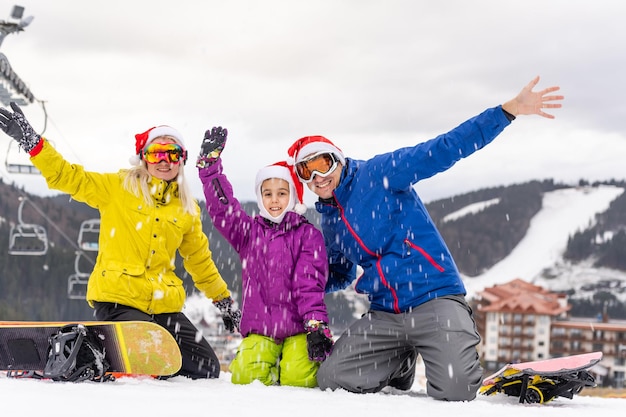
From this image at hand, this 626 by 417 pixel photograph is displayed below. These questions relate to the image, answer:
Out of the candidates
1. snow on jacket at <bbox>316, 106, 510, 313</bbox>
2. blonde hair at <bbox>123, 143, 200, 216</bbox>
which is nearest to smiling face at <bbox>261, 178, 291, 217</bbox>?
snow on jacket at <bbox>316, 106, 510, 313</bbox>

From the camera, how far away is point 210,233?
18.2ft

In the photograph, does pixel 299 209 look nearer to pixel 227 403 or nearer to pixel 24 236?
pixel 227 403

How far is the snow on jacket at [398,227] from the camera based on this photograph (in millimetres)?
4547

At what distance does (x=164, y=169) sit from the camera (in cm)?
513

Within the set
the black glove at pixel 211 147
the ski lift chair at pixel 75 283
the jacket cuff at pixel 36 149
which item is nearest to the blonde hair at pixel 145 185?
Result: the black glove at pixel 211 147

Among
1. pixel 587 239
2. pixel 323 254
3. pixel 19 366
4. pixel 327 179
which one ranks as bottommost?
pixel 19 366

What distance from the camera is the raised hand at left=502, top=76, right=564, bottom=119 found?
4.43 m

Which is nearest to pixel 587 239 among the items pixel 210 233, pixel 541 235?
pixel 541 235

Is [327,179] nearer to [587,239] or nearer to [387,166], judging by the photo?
[387,166]

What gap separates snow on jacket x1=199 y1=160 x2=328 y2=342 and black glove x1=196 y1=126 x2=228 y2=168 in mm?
47

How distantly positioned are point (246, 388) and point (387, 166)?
→ 1.67 meters

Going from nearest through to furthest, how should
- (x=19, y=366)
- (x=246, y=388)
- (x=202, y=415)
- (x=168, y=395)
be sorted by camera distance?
(x=202, y=415), (x=168, y=395), (x=246, y=388), (x=19, y=366)

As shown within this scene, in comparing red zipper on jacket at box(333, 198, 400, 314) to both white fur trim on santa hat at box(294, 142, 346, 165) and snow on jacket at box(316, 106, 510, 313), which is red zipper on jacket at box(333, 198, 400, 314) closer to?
snow on jacket at box(316, 106, 510, 313)

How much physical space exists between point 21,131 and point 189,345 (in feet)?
6.26
